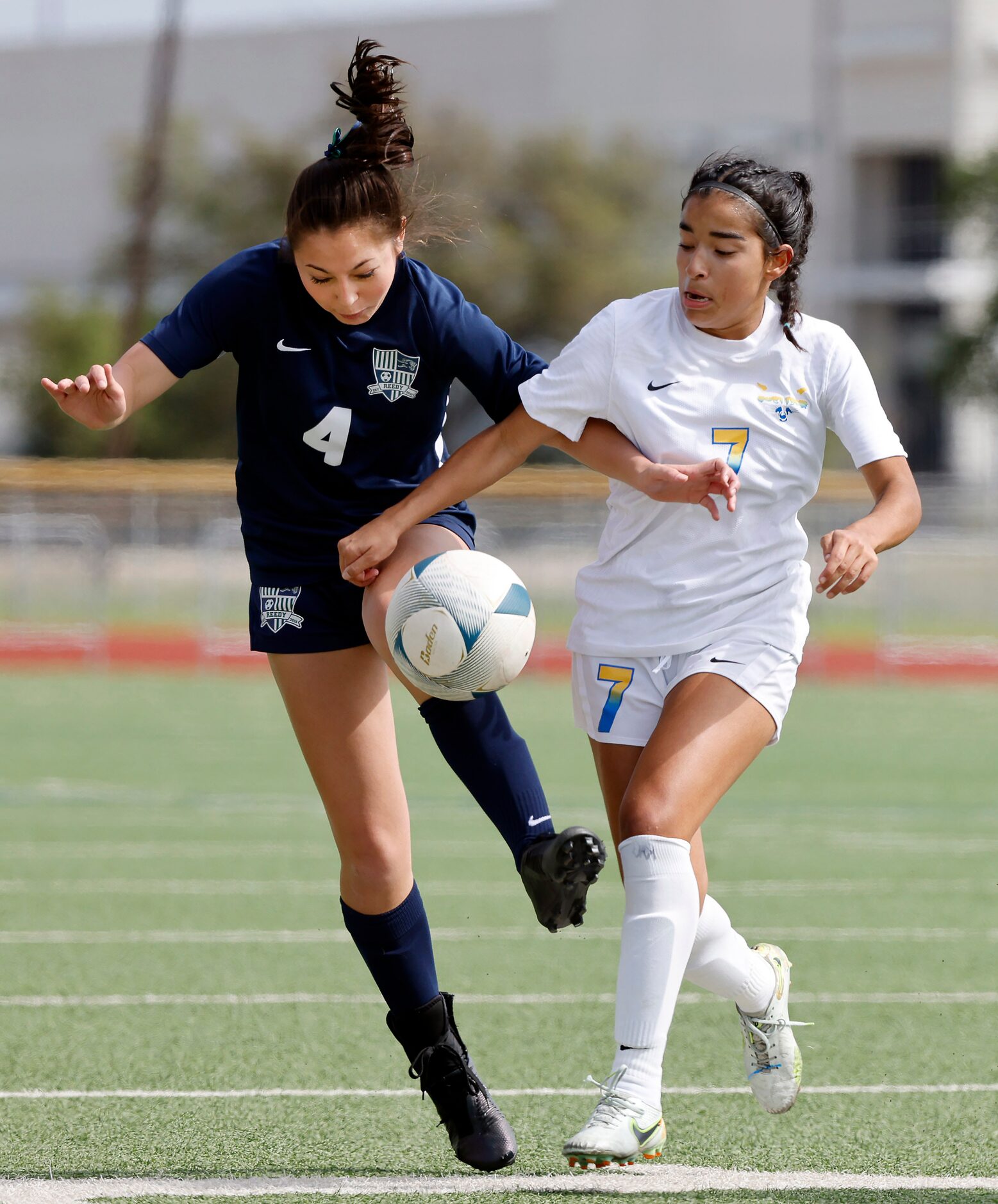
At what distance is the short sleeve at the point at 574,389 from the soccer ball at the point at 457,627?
0.33 metres

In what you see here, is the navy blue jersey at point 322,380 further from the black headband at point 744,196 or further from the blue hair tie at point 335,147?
the black headband at point 744,196

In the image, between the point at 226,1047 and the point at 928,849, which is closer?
the point at 226,1047

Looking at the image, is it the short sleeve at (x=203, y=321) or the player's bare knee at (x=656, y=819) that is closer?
the player's bare knee at (x=656, y=819)

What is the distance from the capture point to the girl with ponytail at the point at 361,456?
369cm

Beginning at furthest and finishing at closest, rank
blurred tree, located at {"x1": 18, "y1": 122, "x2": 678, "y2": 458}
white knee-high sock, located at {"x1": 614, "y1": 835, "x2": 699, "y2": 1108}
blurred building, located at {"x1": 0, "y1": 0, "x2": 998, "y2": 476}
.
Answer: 1. blurred building, located at {"x1": 0, "y1": 0, "x2": 998, "y2": 476}
2. blurred tree, located at {"x1": 18, "y1": 122, "x2": 678, "y2": 458}
3. white knee-high sock, located at {"x1": 614, "y1": 835, "x2": 699, "y2": 1108}

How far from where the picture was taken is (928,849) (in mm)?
8180

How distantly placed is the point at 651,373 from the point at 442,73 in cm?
4340

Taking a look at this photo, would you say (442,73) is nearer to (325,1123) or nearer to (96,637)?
(96,637)

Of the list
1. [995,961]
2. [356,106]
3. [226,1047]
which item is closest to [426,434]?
[356,106]

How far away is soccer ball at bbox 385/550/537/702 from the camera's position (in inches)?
143

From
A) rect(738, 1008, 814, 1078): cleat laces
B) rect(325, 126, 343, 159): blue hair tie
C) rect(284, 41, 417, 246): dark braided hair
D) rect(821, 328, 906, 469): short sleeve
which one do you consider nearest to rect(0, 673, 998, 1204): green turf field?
rect(738, 1008, 814, 1078): cleat laces

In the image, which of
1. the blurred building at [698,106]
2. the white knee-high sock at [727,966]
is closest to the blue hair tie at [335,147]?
the white knee-high sock at [727,966]

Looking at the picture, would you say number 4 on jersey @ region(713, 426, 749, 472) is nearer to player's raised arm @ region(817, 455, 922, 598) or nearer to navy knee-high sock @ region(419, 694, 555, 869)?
player's raised arm @ region(817, 455, 922, 598)

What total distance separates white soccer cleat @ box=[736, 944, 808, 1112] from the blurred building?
1309 inches
